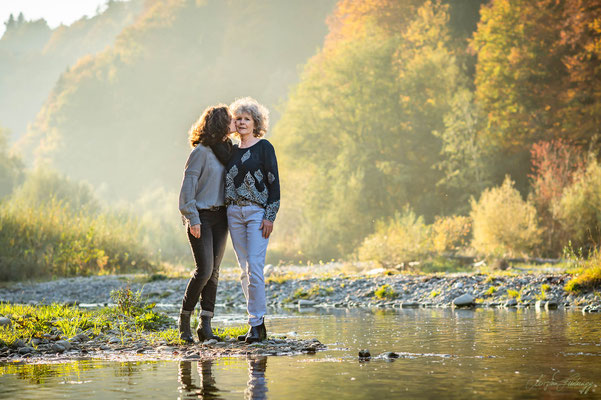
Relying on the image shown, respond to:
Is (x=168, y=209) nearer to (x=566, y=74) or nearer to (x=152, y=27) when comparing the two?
(x=566, y=74)

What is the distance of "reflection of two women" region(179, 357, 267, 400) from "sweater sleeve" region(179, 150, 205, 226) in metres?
1.34

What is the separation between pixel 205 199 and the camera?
684cm

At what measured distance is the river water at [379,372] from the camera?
4559mm

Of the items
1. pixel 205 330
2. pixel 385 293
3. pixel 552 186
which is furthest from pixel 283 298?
pixel 552 186

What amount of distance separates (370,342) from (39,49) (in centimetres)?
9485

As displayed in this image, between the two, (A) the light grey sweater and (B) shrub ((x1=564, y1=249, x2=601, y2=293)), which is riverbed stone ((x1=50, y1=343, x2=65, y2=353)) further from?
(B) shrub ((x1=564, y1=249, x2=601, y2=293))

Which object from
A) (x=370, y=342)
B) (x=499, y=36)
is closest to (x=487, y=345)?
(x=370, y=342)

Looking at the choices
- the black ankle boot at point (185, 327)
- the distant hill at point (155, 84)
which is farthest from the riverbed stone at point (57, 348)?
the distant hill at point (155, 84)

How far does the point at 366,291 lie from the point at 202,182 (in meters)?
7.36

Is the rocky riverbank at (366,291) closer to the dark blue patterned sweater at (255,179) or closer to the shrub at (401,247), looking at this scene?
the dark blue patterned sweater at (255,179)

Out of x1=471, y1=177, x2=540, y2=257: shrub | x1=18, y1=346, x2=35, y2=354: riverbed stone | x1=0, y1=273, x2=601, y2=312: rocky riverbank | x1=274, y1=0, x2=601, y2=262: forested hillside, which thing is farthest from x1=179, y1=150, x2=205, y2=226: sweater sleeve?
x1=274, y1=0, x2=601, y2=262: forested hillside

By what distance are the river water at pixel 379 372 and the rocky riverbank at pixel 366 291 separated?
3.65 meters

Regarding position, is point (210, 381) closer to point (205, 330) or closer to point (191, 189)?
point (205, 330)

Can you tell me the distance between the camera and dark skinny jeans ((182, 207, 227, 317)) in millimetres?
6766
